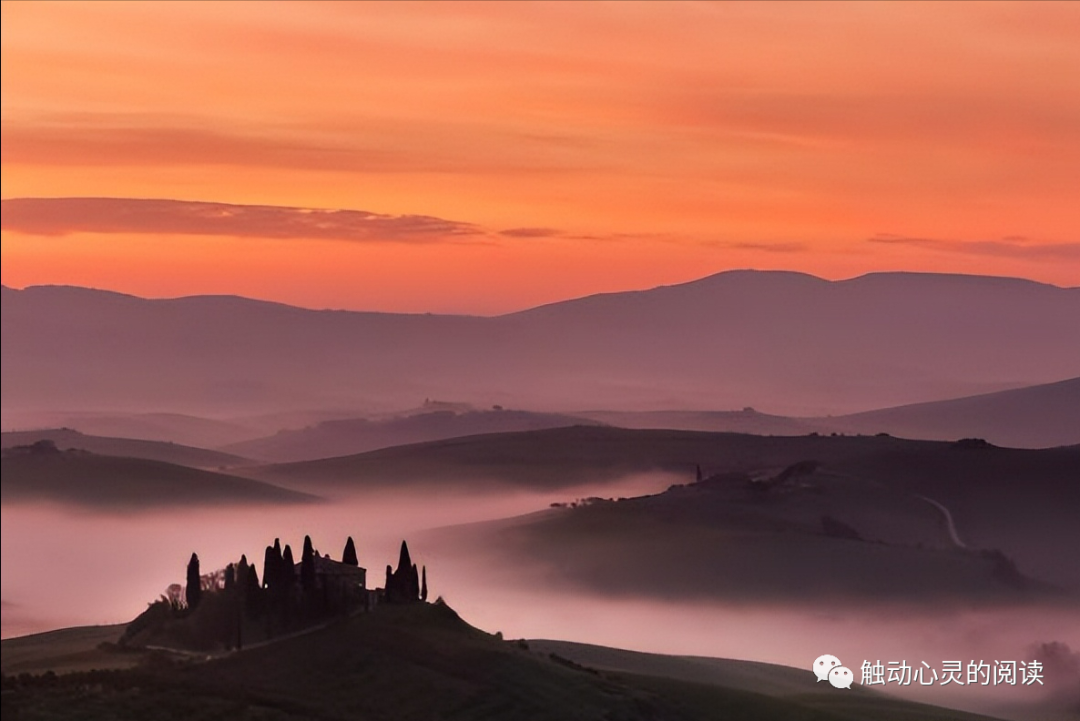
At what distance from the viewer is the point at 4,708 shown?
119312 millimetres

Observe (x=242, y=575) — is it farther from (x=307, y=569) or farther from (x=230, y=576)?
(x=307, y=569)

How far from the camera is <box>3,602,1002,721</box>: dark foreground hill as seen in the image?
124375mm

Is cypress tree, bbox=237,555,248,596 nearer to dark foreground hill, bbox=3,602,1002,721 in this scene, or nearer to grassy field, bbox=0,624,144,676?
dark foreground hill, bbox=3,602,1002,721

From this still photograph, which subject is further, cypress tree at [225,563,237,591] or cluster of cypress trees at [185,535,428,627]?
cluster of cypress trees at [185,535,428,627]

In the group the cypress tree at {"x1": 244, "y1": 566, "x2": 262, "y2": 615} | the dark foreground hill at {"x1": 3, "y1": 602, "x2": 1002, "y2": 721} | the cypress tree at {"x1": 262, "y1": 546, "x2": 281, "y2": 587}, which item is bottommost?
the dark foreground hill at {"x1": 3, "y1": 602, "x2": 1002, "y2": 721}

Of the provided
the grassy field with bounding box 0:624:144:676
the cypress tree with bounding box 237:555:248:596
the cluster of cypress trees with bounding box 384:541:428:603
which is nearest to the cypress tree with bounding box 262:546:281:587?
the cypress tree with bounding box 237:555:248:596

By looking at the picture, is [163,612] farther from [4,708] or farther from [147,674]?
[4,708]

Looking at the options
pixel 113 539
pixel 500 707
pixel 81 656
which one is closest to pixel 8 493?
pixel 81 656

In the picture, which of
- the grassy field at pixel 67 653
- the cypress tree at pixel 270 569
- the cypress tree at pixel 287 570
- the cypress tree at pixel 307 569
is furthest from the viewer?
the cypress tree at pixel 307 569

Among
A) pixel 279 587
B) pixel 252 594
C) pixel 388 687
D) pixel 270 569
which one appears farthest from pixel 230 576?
pixel 388 687

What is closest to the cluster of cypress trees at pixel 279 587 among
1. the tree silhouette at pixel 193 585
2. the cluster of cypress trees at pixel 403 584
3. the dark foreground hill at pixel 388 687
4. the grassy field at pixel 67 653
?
the tree silhouette at pixel 193 585

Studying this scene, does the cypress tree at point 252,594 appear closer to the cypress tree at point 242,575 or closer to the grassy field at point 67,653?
the cypress tree at point 242,575

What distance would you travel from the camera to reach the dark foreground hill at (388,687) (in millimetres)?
124375

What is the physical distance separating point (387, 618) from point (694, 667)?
49334mm
